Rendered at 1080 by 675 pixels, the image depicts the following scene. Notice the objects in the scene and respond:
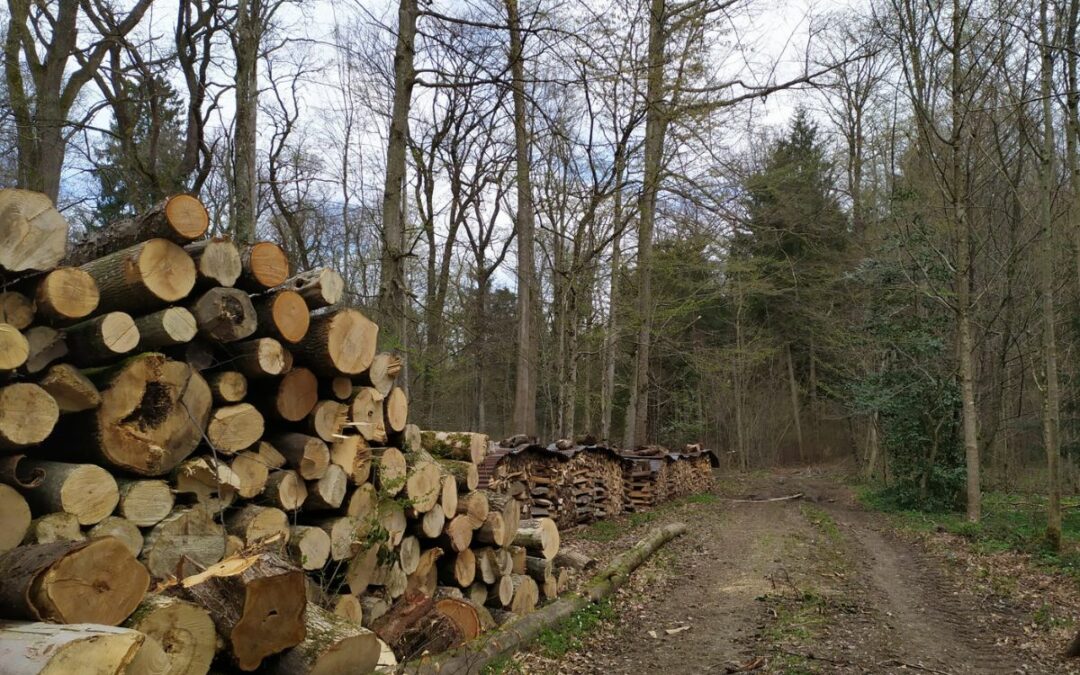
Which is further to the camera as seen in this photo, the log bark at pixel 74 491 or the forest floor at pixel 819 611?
the forest floor at pixel 819 611

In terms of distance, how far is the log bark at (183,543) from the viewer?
405cm

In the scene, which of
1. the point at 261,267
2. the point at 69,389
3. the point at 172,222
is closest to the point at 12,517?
the point at 69,389

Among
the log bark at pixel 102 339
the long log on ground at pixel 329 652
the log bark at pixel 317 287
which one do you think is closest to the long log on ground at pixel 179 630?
the long log on ground at pixel 329 652

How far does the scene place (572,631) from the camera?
6.31 metres

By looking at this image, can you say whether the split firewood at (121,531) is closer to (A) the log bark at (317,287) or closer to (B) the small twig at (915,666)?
(A) the log bark at (317,287)

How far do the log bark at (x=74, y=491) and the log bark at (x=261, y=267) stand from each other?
150 centimetres

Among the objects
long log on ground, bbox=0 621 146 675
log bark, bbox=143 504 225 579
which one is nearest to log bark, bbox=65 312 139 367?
log bark, bbox=143 504 225 579

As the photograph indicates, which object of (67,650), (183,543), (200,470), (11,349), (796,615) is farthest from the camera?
(796,615)

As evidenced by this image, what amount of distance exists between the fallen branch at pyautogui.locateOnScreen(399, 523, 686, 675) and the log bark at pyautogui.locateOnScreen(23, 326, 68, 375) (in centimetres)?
247

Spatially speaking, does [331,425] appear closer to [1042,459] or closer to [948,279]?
[948,279]

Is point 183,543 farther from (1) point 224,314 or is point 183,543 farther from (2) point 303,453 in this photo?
(1) point 224,314

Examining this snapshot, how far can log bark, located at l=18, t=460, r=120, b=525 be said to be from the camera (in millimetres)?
3764

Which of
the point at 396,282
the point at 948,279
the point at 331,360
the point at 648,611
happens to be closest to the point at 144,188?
the point at 396,282

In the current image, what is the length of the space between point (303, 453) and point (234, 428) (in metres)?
0.49
